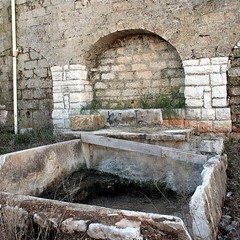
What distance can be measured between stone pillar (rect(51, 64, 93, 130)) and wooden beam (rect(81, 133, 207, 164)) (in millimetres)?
1554

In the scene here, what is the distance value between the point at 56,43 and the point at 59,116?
1388 millimetres

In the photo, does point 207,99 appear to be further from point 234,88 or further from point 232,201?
point 232,201

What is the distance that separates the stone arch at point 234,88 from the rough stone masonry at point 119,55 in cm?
2

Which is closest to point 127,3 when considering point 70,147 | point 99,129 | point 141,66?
point 141,66

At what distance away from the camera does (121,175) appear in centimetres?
392

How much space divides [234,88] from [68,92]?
287 centimetres

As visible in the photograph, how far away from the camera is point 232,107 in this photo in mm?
4633

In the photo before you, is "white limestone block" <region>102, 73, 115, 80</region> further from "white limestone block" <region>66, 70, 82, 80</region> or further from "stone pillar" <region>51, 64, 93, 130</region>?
"white limestone block" <region>66, 70, 82, 80</region>

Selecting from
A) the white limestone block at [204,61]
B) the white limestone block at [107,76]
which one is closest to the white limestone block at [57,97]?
the white limestone block at [107,76]

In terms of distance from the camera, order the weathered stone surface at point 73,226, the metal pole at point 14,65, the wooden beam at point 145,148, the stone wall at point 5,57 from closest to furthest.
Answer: the weathered stone surface at point 73,226 < the wooden beam at point 145,148 < the metal pole at point 14,65 < the stone wall at point 5,57

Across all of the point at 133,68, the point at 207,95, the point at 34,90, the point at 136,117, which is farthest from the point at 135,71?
the point at 34,90

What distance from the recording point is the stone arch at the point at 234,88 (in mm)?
4555

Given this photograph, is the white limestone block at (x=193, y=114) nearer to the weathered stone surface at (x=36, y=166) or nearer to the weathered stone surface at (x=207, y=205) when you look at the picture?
the weathered stone surface at (x=36, y=166)

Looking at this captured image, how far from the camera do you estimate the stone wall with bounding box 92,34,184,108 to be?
17.2 feet
